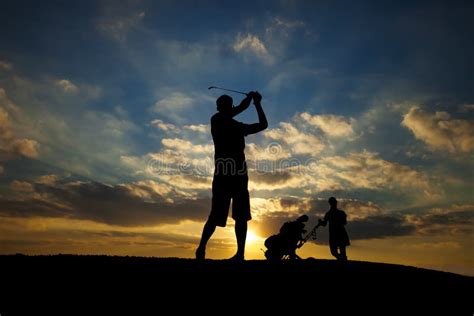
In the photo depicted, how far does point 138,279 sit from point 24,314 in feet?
5.69

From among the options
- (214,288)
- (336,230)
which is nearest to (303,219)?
(336,230)

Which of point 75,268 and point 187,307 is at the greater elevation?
point 75,268

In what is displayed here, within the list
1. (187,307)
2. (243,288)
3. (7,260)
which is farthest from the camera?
(7,260)

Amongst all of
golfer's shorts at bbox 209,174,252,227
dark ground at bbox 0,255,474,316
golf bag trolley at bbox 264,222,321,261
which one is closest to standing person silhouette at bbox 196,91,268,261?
golfer's shorts at bbox 209,174,252,227

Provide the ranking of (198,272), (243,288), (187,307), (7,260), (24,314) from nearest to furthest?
(24,314) < (187,307) < (243,288) < (198,272) < (7,260)

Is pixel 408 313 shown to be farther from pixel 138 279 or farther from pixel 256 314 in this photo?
pixel 138 279

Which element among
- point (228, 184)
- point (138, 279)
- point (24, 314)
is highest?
point (228, 184)

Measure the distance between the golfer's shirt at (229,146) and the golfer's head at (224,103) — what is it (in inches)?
5.9

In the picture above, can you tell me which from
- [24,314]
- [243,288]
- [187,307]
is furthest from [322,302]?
[24,314]

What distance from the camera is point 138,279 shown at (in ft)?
20.1

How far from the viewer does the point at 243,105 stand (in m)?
8.48

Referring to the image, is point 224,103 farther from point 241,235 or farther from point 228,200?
point 241,235

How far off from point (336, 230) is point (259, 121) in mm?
7991

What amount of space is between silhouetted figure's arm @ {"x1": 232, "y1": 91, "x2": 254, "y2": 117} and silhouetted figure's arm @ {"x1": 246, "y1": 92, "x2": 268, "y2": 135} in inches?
4.4
